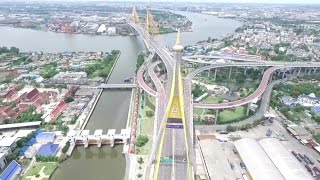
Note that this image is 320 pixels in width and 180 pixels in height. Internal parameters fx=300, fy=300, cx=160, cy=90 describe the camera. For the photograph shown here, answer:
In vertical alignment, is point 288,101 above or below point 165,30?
above

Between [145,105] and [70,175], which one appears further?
[145,105]

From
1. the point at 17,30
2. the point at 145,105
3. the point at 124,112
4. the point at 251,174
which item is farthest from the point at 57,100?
the point at 17,30

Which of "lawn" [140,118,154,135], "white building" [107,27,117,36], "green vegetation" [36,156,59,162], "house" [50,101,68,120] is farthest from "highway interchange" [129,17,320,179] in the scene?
"white building" [107,27,117,36]

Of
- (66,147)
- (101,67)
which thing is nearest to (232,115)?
(66,147)

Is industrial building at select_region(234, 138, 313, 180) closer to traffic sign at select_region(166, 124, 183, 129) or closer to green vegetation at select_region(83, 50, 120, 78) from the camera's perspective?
traffic sign at select_region(166, 124, 183, 129)

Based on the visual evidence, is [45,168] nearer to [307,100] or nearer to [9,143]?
[9,143]

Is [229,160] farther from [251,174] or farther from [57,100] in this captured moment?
[57,100]
